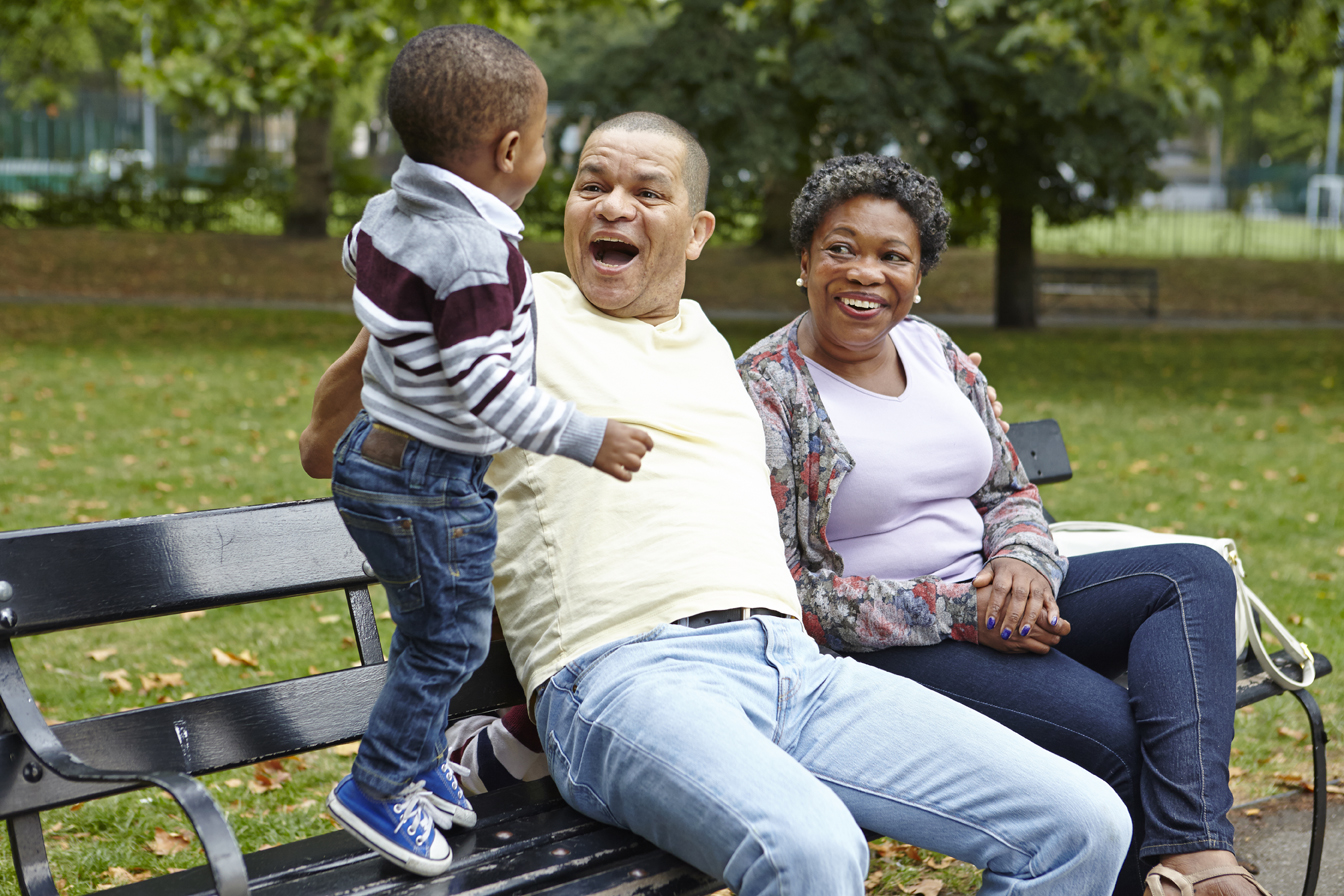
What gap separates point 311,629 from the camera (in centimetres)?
505

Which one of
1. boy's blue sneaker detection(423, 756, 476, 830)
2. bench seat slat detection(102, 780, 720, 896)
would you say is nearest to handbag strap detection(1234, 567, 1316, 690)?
bench seat slat detection(102, 780, 720, 896)

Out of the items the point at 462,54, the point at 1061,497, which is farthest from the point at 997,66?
the point at 462,54

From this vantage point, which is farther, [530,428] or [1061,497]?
[1061,497]

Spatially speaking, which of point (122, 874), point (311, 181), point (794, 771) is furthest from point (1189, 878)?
point (311, 181)

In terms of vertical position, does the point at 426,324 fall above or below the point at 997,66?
below

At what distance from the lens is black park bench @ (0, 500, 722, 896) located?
1.98 meters

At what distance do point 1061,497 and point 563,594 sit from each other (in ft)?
18.4

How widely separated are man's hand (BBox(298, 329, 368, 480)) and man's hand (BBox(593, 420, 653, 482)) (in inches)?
23.8

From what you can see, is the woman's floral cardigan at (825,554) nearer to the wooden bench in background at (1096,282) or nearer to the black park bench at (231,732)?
the black park bench at (231,732)

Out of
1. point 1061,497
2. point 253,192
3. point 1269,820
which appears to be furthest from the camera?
point 253,192

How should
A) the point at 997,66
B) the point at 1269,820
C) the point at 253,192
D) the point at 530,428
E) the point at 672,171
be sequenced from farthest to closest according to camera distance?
the point at 253,192 < the point at 997,66 < the point at 1269,820 < the point at 672,171 < the point at 530,428

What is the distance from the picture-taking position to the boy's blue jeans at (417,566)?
1885mm

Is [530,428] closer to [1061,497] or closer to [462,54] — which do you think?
[462,54]

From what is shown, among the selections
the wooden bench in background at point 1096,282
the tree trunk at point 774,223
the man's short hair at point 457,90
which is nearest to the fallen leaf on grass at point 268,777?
the man's short hair at point 457,90
